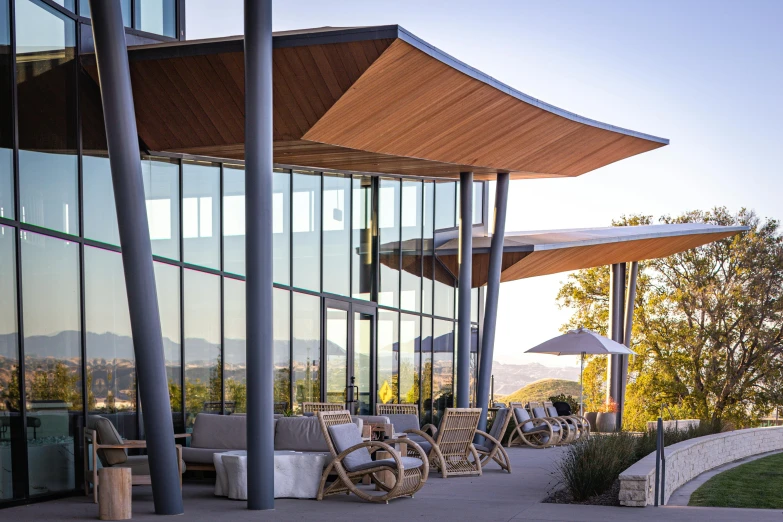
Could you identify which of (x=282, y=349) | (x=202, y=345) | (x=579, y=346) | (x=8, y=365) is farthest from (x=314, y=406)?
(x=579, y=346)

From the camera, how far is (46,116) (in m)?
9.45

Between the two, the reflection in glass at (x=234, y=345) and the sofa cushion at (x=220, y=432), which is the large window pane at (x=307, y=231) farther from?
the sofa cushion at (x=220, y=432)

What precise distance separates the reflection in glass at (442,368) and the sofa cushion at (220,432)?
9.39 metres

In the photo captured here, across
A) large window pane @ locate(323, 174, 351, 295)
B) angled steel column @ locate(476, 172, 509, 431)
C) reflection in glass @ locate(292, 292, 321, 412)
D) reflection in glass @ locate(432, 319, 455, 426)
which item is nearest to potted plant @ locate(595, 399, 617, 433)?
reflection in glass @ locate(432, 319, 455, 426)

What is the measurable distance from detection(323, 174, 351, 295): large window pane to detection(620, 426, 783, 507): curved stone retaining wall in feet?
21.0

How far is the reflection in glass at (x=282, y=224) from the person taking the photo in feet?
47.2

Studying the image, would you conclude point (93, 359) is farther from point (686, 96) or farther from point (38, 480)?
point (686, 96)

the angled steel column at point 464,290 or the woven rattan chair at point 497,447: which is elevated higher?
the angled steel column at point 464,290

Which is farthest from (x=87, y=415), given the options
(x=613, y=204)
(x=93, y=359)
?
(x=613, y=204)

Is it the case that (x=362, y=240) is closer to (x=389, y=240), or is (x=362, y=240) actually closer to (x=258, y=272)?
(x=389, y=240)

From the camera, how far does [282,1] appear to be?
24.0 metres

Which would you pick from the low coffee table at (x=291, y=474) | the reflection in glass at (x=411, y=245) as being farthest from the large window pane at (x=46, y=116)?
the reflection in glass at (x=411, y=245)

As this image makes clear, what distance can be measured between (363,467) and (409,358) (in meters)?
9.78

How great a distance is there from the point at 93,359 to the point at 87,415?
24.9 inches
